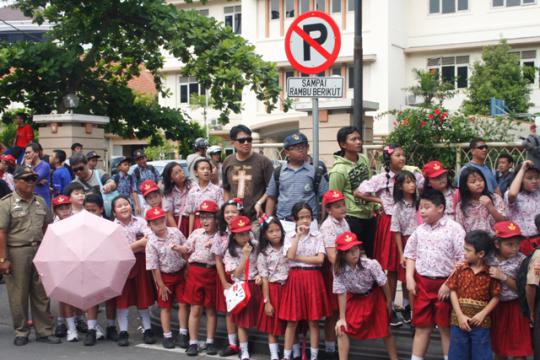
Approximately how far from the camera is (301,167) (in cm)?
721

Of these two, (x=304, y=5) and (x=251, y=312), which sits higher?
(x=304, y=5)

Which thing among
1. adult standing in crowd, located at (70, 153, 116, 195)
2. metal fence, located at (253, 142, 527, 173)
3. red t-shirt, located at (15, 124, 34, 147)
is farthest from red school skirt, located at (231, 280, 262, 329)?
red t-shirt, located at (15, 124, 34, 147)

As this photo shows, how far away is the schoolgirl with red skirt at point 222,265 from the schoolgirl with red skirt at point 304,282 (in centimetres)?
69

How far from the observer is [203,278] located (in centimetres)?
731

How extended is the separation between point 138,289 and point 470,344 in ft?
12.2

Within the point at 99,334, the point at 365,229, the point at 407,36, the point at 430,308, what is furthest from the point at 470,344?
the point at 407,36

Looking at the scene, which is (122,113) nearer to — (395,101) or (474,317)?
(474,317)

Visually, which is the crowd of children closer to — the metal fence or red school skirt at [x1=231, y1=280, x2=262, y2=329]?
red school skirt at [x1=231, y1=280, x2=262, y2=329]

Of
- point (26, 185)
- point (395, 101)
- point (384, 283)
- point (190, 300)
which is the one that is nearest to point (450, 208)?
point (384, 283)

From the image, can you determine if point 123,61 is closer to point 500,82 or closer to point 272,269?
point 272,269

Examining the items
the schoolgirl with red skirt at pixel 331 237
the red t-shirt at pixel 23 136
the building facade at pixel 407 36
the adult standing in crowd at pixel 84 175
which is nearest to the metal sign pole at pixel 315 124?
the schoolgirl with red skirt at pixel 331 237

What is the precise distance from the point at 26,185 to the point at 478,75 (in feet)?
76.6

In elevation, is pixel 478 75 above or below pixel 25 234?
above

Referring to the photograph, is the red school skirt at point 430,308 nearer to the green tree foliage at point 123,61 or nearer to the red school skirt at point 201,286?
the red school skirt at point 201,286
